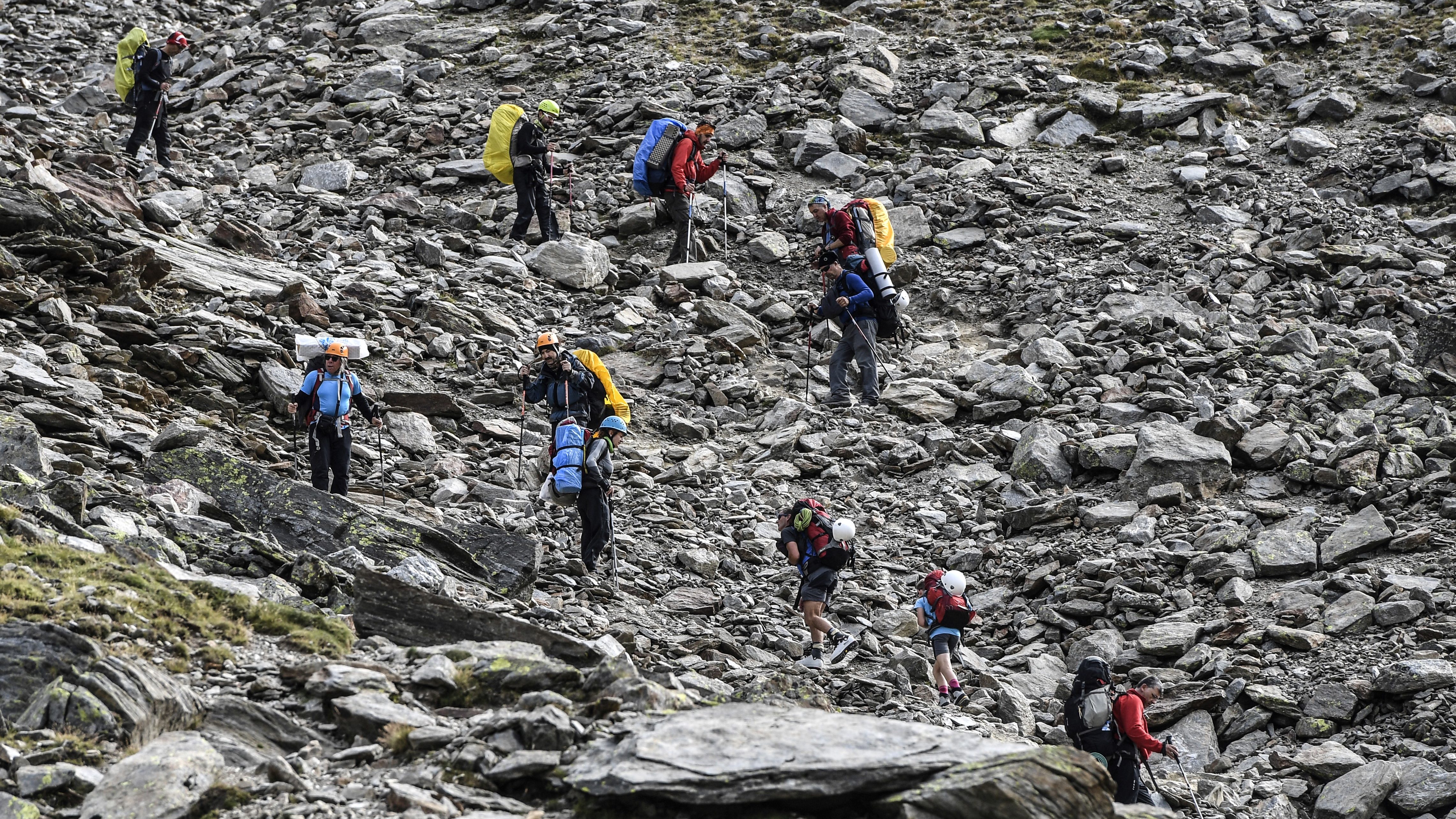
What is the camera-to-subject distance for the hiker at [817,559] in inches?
534

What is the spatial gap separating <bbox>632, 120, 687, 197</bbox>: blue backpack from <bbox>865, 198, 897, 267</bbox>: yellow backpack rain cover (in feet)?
15.2

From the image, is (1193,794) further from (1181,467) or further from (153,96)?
(153,96)

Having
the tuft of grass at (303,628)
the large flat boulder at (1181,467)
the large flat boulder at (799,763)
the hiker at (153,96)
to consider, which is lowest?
the large flat boulder at (1181,467)

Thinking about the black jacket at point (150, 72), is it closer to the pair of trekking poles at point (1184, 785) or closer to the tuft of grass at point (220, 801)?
the tuft of grass at point (220, 801)

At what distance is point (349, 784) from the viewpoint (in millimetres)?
7523

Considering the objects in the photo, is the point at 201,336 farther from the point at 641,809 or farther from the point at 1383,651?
the point at 1383,651

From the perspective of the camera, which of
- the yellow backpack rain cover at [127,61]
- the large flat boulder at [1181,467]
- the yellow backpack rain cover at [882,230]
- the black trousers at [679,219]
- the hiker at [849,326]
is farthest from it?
the yellow backpack rain cover at [127,61]

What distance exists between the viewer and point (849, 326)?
65.7ft

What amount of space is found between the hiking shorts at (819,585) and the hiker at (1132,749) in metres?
3.51

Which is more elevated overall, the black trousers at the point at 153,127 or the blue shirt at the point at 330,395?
the black trousers at the point at 153,127

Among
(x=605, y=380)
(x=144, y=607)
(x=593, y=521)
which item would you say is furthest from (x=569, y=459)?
(x=144, y=607)

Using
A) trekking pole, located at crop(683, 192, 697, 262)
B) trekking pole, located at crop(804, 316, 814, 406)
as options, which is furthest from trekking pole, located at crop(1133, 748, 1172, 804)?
trekking pole, located at crop(683, 192, 697, 262)

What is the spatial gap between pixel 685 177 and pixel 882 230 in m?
4.63

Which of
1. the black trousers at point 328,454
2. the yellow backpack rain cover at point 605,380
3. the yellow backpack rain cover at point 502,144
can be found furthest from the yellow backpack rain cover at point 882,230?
the black trousers at point 328,454
